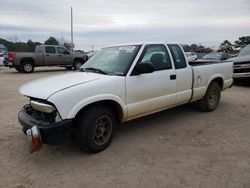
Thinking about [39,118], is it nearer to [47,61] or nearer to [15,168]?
[15,168]

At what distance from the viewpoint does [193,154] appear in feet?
12.7

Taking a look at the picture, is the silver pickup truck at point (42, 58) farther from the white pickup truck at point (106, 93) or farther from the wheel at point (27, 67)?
the white pickup truck at point (106, 93)

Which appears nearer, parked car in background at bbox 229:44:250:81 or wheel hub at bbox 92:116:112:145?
wheel hub at bbox 92:116:112:145

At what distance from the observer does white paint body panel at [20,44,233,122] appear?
3471mm

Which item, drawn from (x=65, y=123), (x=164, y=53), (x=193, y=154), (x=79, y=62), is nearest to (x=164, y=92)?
(x=164, y=53)

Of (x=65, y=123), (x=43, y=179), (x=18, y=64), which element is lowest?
(x=43, y=179)

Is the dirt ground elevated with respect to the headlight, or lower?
lower

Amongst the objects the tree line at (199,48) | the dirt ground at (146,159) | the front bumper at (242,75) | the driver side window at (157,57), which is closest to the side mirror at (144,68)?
the driver side window at (157,57)

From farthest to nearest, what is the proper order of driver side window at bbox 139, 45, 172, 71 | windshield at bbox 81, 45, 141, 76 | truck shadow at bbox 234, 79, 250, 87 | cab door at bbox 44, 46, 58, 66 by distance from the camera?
1. cab door at bbox 44, 46, 58, 66
2. truck shadow at bbox 234, 79, 250, 87
3. driver side window at bbox 139, 45, 172, 71
4. windshield at bbox 81, 45, 141, 76

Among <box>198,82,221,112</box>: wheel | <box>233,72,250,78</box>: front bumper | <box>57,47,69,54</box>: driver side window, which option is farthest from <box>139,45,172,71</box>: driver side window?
<box>57,47,69,54</box>: driver side window

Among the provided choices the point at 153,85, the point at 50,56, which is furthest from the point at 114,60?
the point at 50,56

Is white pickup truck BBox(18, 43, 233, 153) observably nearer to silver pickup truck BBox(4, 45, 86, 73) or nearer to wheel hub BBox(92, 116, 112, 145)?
wheel hub BBox(92, 116, 112, 145)

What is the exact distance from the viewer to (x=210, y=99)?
6.27 meters

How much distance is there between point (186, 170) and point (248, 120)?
295 cm
